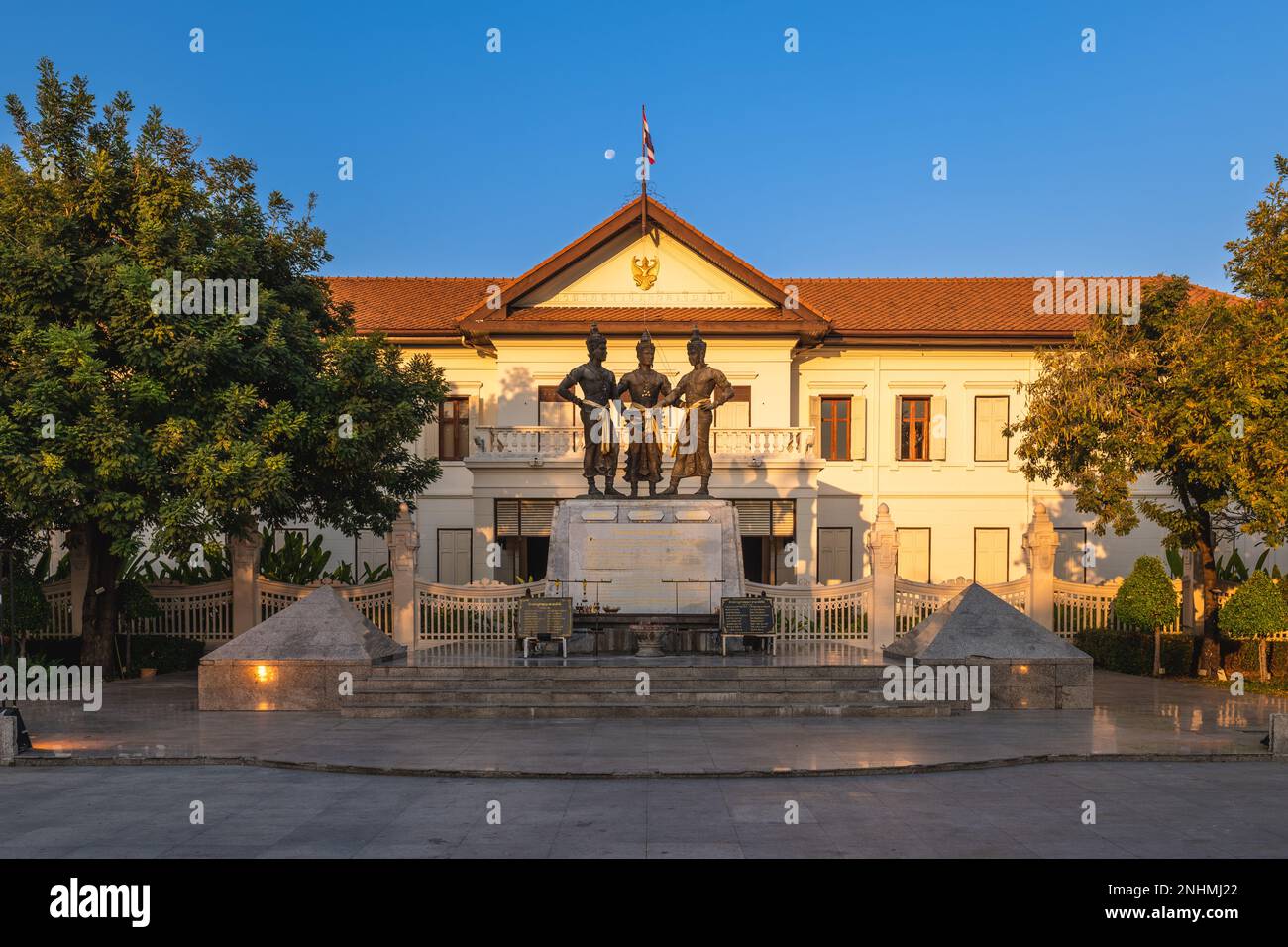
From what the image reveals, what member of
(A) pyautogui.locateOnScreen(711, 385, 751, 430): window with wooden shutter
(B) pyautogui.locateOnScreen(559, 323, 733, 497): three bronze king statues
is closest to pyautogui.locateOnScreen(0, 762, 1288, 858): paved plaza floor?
(B) pyautogui.locateOnScreen(559, 323, 733, 497): three bronze king statues

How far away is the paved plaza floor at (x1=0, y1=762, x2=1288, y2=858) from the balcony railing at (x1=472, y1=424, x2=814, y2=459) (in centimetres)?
1925

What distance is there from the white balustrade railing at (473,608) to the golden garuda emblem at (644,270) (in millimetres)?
14905

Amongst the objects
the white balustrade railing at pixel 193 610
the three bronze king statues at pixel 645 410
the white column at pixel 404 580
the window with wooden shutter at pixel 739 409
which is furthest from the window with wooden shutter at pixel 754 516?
the white balustrade railing at pixel 193 610

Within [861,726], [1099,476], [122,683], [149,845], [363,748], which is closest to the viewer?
[149,845]

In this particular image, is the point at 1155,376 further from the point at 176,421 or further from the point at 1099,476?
the point at 176,421

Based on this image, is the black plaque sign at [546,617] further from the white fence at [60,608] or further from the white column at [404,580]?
the white fence at [60,608]

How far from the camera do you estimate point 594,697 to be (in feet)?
46.1

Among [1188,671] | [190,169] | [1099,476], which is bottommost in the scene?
[1188,671]

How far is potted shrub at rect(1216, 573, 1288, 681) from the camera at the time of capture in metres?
17.2

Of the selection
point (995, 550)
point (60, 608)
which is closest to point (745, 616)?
point (60, 608)

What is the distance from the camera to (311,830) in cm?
806

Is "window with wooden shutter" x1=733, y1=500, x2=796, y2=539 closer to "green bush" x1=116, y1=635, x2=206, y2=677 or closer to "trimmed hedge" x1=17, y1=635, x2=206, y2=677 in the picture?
"green bush" x1=116, y1=635, x2=206, y2=677

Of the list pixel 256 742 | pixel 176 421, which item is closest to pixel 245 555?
pixel 176 421

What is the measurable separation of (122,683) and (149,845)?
11495mm
